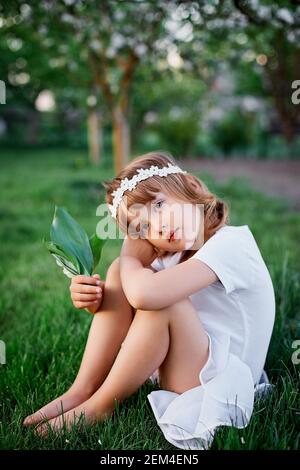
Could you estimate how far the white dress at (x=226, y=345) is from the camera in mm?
1491

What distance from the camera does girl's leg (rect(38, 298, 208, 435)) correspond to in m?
1.51

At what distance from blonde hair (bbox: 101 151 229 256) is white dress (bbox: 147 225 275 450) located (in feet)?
0.21

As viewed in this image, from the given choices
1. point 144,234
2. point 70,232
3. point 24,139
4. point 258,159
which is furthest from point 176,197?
point 24,139

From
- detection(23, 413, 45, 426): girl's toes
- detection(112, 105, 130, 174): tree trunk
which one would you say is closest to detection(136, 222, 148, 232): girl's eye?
detection(23, 413, 45, 426): girl's toes

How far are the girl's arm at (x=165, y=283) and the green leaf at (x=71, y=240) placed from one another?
7.0 inches

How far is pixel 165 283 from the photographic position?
1.46 metres

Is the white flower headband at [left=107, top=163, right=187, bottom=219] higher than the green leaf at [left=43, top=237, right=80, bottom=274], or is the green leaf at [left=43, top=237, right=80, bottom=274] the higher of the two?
the white flower headband at [left=107, top=163, right=187, bottom=219]

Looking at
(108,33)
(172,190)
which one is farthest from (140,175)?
(108,33)

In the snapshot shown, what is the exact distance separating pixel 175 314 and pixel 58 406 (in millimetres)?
454

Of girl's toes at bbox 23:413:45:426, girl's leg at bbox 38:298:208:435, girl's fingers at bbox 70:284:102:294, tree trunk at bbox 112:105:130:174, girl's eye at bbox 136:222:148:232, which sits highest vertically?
tree trunk at bbox 112:105:130:174

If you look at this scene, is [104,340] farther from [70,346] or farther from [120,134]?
[120,134]

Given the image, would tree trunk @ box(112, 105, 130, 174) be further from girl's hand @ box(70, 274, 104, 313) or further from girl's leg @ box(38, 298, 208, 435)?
girl's leg @ box(38, 298, 208, 435)
